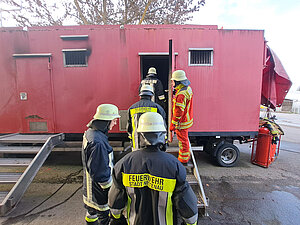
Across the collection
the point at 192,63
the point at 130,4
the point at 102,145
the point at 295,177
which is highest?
the point at 130,4

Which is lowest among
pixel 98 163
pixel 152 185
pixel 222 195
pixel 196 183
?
pixel 222 195

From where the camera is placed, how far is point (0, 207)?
8.89 feet

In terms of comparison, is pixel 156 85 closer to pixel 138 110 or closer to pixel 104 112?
pixel 138 110

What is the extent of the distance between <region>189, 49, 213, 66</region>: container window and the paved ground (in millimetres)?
2896

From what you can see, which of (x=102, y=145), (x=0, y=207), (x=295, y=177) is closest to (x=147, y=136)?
(x=102, y=145)

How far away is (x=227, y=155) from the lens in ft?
15.8

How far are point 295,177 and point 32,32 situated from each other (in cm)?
768

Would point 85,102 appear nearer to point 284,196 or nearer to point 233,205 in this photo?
point 233,205

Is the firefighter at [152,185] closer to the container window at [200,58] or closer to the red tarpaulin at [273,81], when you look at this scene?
the container window at [200,58]

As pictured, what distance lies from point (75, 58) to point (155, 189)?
4.02 m

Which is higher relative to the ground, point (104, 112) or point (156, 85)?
point (156, 85)

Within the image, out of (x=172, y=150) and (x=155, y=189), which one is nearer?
(x=155, y=189)

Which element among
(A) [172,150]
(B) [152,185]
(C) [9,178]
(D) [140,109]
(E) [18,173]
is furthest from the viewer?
(A) [172,150]

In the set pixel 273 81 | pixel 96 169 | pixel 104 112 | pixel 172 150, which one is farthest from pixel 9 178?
pixel 273 81
